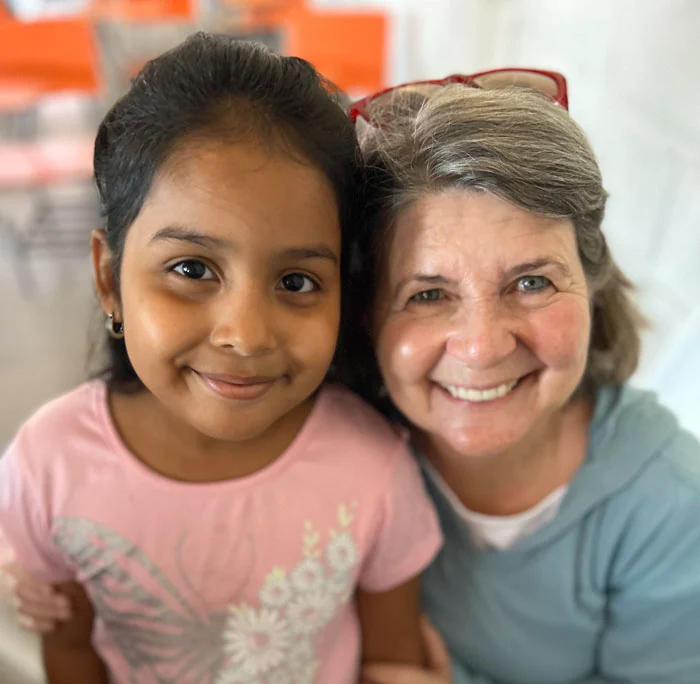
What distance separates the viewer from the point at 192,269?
2.56 ft

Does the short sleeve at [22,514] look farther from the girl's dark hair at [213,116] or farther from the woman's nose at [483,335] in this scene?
the woman's nose at [483,335]

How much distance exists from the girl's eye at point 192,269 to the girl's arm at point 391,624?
1.75 ft

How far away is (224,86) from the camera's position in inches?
30.1

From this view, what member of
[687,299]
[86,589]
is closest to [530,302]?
[86,589]

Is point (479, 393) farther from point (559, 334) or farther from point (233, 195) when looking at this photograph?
point (233, 195)

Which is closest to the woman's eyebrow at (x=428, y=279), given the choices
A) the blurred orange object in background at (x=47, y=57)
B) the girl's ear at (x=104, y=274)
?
the girl's ear at (x=104, y=274)

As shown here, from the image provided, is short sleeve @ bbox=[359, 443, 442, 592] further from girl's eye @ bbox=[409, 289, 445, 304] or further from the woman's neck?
girl's eye @ bbox=[409, 289, 445, 304]

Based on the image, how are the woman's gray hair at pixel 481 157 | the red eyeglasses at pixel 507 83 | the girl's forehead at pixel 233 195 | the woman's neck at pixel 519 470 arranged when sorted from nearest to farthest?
1. the girl's forehead at pixel 233 195
2. the woman's gray hair at pixel 481 157
3. the red eyeglasses at pixel 507 83
4. the woman's neck at pixel 519 470

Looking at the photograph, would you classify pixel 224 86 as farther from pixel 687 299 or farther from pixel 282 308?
pixel 687 299

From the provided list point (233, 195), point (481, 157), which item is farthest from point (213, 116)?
point (481, 157)

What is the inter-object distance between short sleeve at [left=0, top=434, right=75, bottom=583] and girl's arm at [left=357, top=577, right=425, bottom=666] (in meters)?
0.44

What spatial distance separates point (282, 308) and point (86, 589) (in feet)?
1.64

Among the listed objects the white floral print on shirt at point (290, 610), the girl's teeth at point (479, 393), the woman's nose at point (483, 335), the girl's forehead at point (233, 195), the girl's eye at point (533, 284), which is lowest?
the white floral print on shirt at point (290, 610)

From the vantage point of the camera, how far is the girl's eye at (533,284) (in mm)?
895
